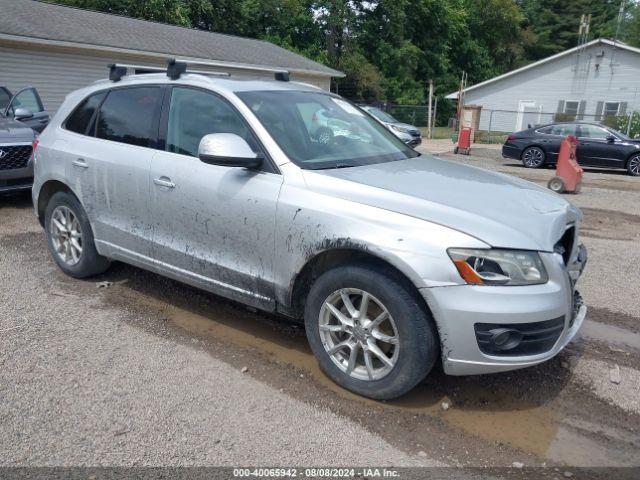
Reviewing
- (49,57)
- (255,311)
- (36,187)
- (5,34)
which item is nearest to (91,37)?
(49,57)

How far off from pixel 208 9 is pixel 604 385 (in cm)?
3258

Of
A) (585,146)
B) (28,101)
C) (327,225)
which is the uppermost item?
(28,101)

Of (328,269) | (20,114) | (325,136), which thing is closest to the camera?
(328,269)

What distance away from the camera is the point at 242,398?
3369mm

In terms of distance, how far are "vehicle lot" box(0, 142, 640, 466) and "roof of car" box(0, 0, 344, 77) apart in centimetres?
1318

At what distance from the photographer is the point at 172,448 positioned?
290 centimetres

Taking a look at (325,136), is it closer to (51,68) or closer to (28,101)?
(28,101)

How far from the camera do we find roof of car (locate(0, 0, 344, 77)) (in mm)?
15797

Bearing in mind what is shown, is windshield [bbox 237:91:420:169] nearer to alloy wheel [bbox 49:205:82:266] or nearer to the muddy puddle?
the muddy puddle

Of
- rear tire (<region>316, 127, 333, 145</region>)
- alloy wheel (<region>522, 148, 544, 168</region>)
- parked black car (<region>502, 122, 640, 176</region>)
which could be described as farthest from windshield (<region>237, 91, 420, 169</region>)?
alloy wheel (<region>522, 148, 544, 168</region>)

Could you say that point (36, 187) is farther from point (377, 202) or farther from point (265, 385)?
point (377, 202)

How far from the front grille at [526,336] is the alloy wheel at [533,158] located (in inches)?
591

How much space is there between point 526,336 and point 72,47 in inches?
648

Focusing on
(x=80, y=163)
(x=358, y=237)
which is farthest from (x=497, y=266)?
(x=80, y=163)
